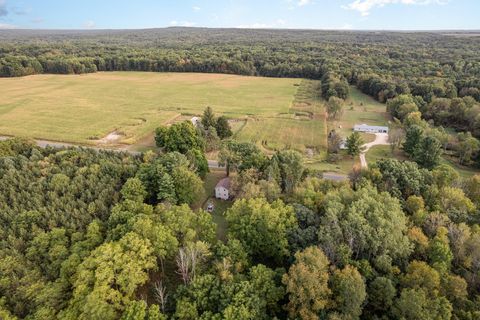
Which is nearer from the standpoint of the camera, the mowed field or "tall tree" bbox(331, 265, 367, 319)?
"tall tree" bbox(331, 265, 367, 319)

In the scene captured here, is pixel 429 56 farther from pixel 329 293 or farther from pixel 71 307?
pixel 71 307

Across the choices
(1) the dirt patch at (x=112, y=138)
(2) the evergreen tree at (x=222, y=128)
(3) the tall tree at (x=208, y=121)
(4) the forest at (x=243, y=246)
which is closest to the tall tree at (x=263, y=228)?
(4) the forest at (x=243, y=246)

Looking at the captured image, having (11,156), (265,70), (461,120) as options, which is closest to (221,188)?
(11,156)

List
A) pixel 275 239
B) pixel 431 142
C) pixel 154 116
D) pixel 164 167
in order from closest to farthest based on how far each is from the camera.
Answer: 1. pixel 275 239
2. pixel 164 167
3. pixel 431 142
4. pixel 154 116

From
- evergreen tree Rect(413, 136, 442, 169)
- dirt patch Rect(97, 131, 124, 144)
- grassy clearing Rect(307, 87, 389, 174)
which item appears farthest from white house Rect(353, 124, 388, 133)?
dirt patch Rect(97, 131, 124, 144)

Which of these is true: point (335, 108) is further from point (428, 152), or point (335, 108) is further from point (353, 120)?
point (428, 152)

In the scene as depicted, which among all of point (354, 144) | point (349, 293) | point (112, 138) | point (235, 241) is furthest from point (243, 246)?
point (112, 138)

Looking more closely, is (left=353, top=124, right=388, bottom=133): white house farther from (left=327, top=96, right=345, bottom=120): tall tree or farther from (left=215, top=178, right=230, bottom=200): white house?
(left=215, top=178, right=230, bottom=200): white house

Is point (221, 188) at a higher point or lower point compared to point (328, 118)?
lower
